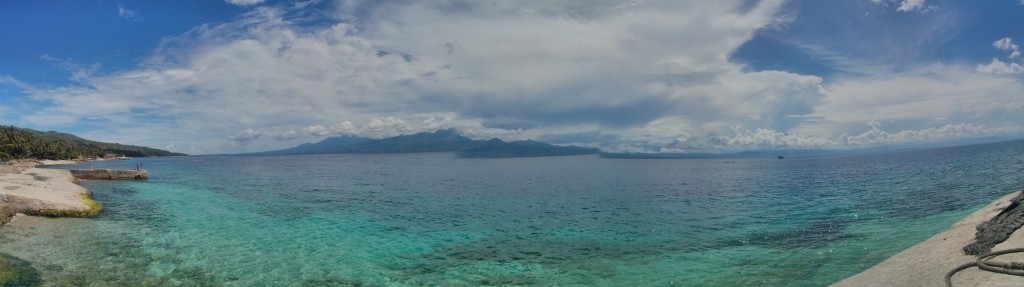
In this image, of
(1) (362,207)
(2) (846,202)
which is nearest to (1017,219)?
(2) (846,202)

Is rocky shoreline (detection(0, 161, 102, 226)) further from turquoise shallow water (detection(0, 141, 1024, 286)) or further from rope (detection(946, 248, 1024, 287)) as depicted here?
rope (detection(946, 248, 1024, 287))

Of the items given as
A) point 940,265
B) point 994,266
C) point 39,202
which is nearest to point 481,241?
point 940,265

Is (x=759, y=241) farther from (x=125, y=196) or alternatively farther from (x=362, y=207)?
(x=125, y=196)

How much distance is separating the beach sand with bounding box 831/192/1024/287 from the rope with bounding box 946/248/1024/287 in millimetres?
134

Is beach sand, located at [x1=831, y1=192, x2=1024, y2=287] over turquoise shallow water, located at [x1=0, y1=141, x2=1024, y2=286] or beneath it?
over

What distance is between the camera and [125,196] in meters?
56.0

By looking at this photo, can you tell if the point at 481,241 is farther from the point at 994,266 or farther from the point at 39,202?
the point at 39,202

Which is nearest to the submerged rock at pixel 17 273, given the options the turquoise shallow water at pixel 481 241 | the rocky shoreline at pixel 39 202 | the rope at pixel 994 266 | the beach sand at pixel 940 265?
the turquoise shallow water at pixel 481 241

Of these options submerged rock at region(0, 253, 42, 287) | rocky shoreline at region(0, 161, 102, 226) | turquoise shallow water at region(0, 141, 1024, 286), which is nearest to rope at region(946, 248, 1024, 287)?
turquoise shallow water at region(0, 141, 1024, 286)

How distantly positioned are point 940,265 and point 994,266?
226cm

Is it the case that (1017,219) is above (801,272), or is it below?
above

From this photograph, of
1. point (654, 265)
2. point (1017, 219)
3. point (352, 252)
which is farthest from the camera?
point (352, 252)

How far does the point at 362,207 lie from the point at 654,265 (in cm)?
3616

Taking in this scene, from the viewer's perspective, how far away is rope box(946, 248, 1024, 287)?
12586 mm
